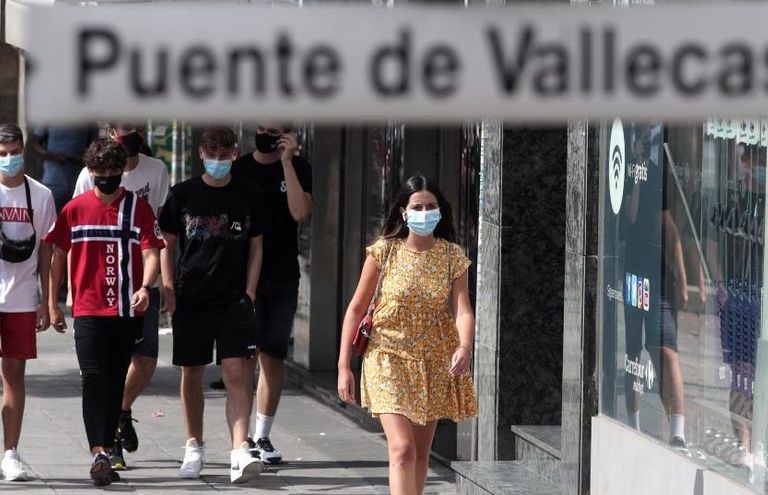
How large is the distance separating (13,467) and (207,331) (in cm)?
124

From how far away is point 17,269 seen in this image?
8867 mm

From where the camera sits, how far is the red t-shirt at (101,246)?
8.68 m

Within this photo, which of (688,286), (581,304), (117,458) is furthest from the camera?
(117,458)

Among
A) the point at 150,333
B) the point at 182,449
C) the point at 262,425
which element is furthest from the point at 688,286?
the point at 182,449

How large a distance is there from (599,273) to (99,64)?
5.51 m

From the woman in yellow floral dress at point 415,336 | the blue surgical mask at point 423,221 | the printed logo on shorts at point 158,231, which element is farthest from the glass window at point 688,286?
the printed logo on shorts at point 158,231

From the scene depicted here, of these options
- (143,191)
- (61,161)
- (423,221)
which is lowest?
(423,221)

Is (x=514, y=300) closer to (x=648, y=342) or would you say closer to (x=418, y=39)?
(x=648, y=342)

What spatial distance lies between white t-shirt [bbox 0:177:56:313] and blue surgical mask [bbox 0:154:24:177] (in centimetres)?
8

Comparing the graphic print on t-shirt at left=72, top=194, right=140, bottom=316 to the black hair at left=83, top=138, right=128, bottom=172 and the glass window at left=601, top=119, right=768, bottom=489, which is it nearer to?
the black hair at left=83, top=138, right=128, bottom=172

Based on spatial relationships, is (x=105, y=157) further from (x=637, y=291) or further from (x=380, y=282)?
(x=637, y=291)

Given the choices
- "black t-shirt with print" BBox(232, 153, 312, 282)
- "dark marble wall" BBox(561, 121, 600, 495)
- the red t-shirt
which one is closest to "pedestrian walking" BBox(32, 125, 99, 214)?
"black t-shirt with print" BBox(232, 153, 312, 282)

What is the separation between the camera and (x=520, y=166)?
8.92 m

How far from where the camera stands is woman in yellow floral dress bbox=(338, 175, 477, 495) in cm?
706
